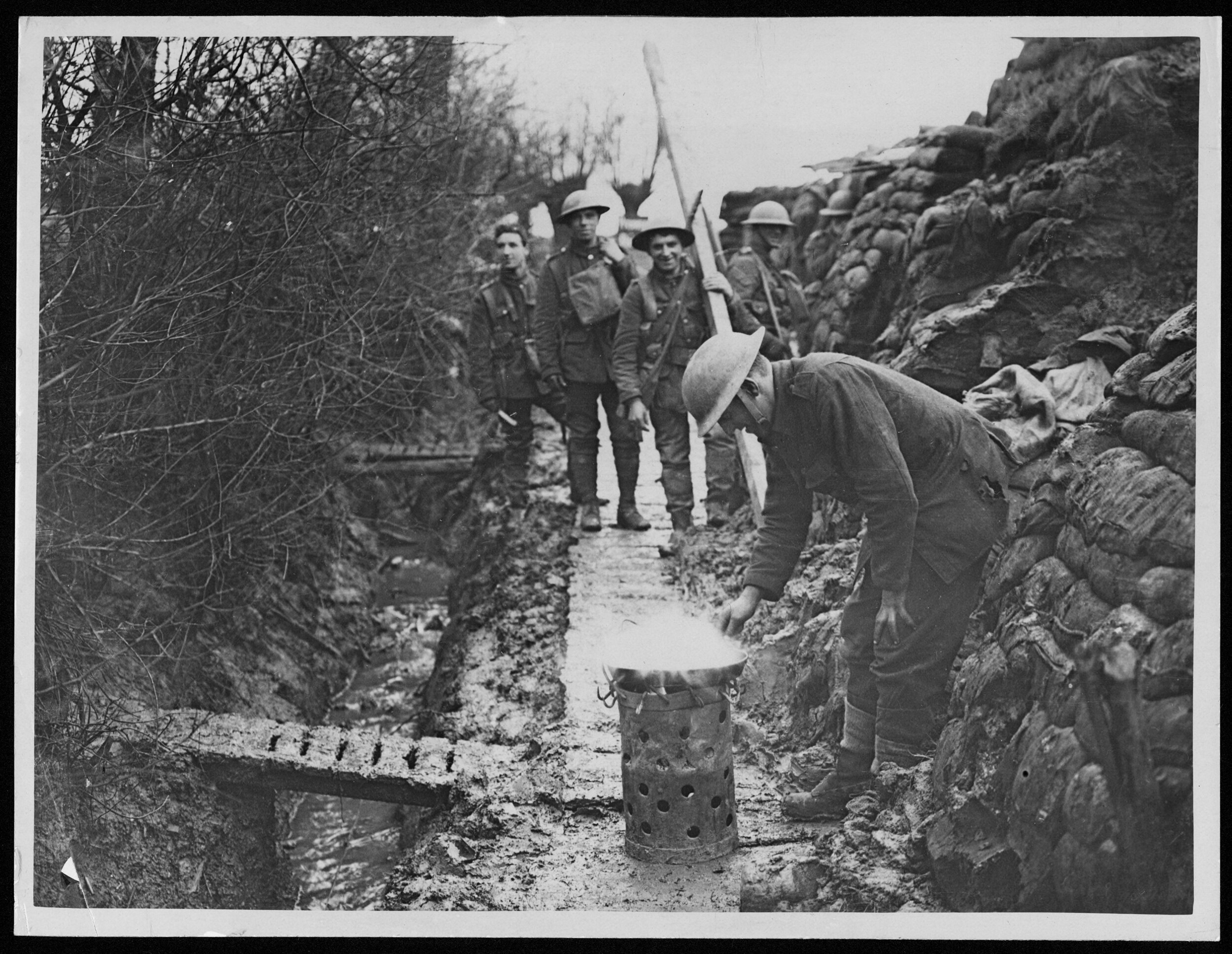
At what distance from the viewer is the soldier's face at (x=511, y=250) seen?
7969 mm

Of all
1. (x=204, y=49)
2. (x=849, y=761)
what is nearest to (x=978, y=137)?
(x=849, y=761)

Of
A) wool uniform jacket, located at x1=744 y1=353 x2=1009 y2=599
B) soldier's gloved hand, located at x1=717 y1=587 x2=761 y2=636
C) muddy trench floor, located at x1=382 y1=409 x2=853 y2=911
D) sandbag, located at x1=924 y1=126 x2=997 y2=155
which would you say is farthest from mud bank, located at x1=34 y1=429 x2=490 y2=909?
sandbag, located at x1=924 y1=126 x2=997 y2=155

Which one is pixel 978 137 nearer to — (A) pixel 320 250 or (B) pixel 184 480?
(A) pixel 320 250

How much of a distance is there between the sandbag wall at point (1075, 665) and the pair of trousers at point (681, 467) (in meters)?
2.22

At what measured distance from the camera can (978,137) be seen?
511cm

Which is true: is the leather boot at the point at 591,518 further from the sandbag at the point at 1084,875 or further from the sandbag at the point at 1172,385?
the sandbag at the point at 1084,875

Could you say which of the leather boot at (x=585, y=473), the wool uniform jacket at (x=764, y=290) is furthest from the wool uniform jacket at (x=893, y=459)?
the leather boot at (x=585, y=473)

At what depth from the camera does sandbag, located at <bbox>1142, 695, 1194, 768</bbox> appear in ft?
12.2

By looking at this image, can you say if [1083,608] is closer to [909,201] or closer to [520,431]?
[909,201]

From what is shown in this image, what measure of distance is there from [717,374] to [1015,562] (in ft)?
4.16

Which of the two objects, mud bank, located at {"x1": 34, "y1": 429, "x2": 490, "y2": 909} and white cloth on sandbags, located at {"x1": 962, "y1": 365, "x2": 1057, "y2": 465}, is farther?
mud bank, located at {"x1": 34, "y1": 429, "x2": 490, "y2": 909}

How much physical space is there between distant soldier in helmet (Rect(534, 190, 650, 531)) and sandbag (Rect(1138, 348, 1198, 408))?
3168 mm

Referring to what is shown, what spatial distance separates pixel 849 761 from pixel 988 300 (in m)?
2.15

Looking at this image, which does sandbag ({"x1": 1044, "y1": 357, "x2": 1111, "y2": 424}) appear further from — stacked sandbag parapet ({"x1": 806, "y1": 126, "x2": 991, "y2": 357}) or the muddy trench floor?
the muddy trench floor
